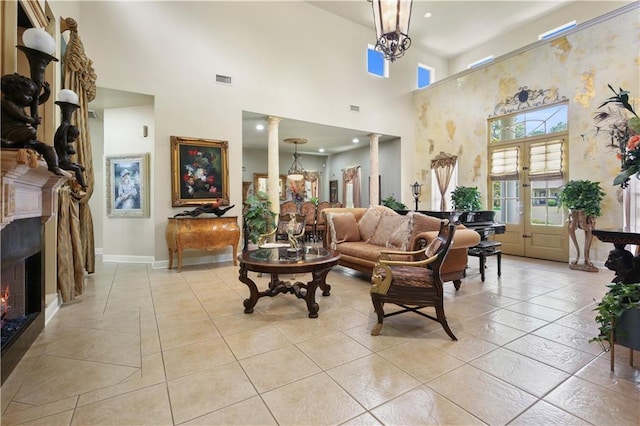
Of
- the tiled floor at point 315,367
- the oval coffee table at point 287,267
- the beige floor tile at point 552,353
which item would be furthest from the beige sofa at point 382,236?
the beige floor tile at point 552,353

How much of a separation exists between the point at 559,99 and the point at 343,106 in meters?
4.35

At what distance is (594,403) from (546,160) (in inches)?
217

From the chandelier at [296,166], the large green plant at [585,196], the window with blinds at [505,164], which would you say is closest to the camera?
the large green plant at [585,196]

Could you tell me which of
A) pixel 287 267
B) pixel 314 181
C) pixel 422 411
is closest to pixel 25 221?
→ pixel 287 267

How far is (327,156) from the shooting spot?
11.6 metres

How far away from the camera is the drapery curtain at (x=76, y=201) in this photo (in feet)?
10.5

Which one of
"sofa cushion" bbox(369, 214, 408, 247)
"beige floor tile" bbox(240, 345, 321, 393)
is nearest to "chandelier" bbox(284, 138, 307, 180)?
"sofa cushion" bbox(369, 214, 408, 247)

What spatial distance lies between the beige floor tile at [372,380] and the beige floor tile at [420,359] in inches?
2.6

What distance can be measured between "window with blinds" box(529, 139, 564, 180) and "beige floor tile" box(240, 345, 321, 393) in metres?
6.10

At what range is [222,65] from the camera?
221 inches

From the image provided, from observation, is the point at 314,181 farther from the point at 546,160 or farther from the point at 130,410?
the point at 130,410

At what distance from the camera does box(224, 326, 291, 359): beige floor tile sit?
87.2 inches

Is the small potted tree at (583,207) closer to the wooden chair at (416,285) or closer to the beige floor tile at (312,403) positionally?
the wooden chair at (416,285)

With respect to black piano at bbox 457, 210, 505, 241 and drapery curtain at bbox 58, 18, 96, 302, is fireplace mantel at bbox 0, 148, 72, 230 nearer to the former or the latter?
drapery curtain at bbox 58, 18, 96, 302
